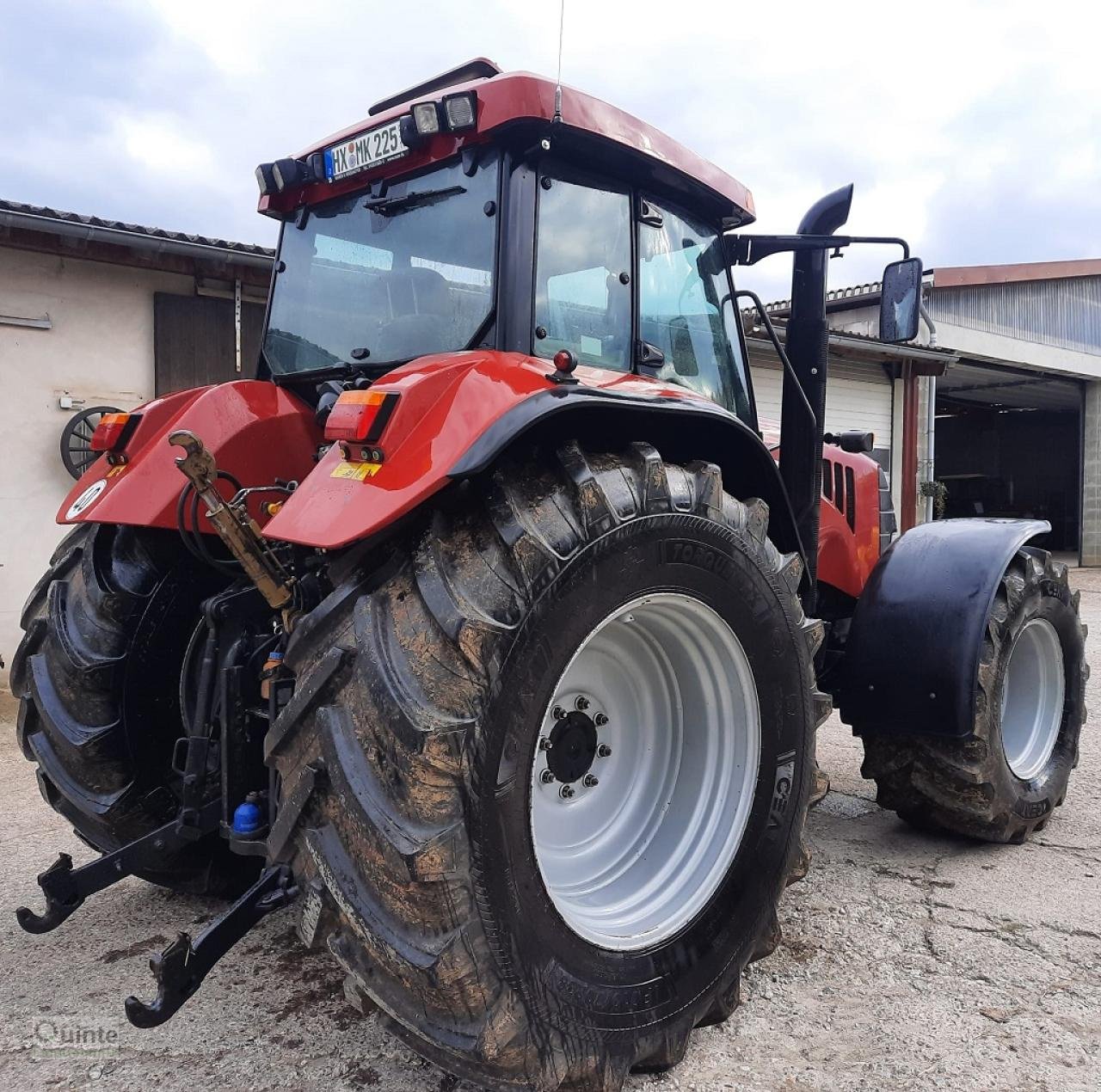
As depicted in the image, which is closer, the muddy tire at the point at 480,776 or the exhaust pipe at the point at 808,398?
the muddy tire at the point at 480,776

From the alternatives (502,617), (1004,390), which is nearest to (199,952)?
(502,617)

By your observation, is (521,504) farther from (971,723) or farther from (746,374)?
(971,723)

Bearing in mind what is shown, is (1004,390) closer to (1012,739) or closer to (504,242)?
(1012,739)

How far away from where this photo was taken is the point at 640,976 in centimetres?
205

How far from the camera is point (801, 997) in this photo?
2408mm

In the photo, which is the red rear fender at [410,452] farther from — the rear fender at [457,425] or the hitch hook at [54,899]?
the hitch hook at [54,899]

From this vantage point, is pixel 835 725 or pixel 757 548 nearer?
pixel 757 548

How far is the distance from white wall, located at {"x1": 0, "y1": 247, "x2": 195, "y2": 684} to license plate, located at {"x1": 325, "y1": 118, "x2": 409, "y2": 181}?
4.76 m

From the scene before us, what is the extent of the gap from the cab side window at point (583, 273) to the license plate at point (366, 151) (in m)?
0.40

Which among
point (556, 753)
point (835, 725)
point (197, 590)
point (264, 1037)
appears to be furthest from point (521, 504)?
point (835, 725)

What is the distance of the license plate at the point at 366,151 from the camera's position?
7.88 feet

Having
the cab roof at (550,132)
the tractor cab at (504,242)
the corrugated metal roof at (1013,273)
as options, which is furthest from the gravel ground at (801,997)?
the corrugated metal roof at (1013,273)

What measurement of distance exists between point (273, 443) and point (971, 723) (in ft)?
7.51

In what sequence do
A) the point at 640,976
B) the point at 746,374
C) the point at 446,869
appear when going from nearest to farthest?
the point at 446,869 < the point at 640,976 < the point at 746,374
